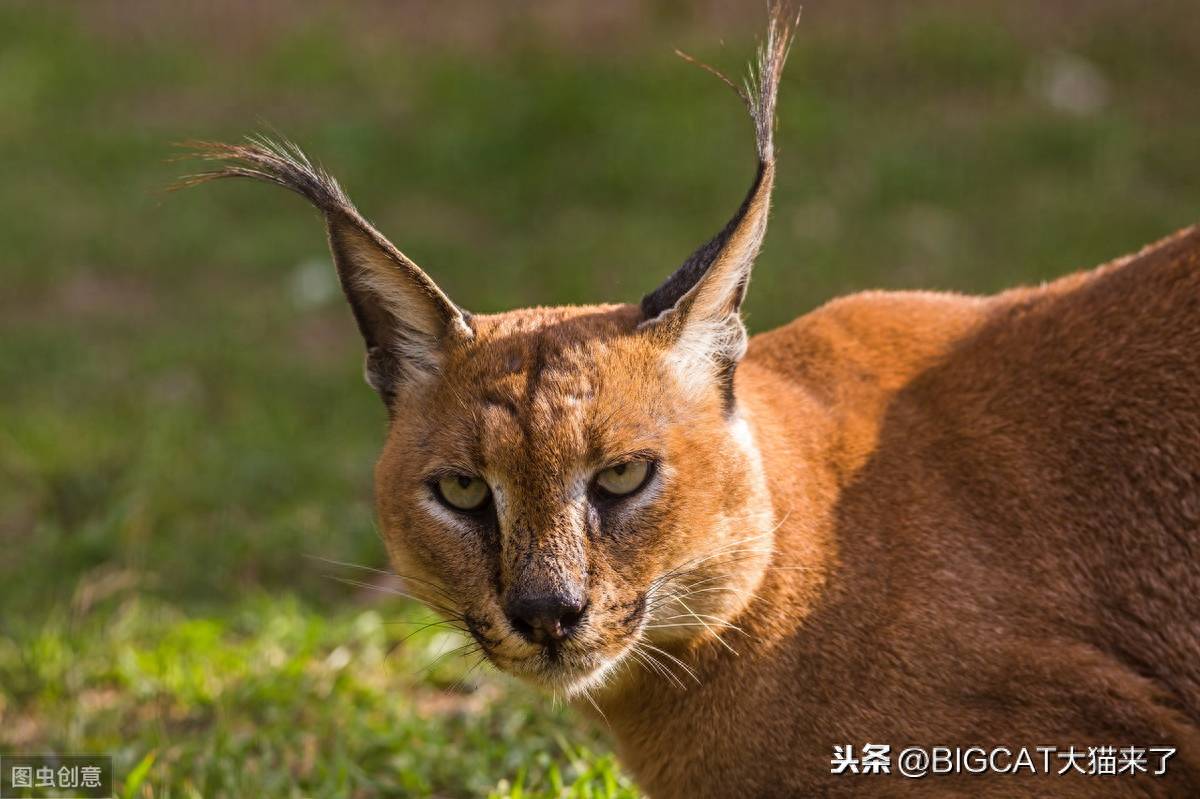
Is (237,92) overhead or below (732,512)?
overhead

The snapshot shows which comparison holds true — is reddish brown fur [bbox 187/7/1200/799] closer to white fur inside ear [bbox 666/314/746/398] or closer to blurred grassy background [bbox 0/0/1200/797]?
white fur inside ear [bbox 666/314/746/398]

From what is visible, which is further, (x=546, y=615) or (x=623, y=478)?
(x=623, y=478)

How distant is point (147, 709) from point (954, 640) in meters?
2.96

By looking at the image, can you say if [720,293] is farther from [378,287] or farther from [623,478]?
[378,287]

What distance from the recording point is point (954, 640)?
334 centimetres

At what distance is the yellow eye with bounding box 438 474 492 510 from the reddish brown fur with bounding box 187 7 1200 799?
0.02m

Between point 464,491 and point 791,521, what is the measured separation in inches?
33.5

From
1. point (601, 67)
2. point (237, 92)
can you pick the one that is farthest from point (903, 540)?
point (237, 92)

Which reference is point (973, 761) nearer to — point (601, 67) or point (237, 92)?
point (601, 67)

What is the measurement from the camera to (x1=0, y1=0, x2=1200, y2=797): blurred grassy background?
510cm

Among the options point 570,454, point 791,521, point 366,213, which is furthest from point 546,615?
point 366,213

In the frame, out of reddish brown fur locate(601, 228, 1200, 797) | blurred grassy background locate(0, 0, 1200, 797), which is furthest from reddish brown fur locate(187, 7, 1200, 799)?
blurred grassy background locate(0, 0, 1200, 797)

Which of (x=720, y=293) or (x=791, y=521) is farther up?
(x=720, y=293)

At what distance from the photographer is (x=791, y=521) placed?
3568mm
